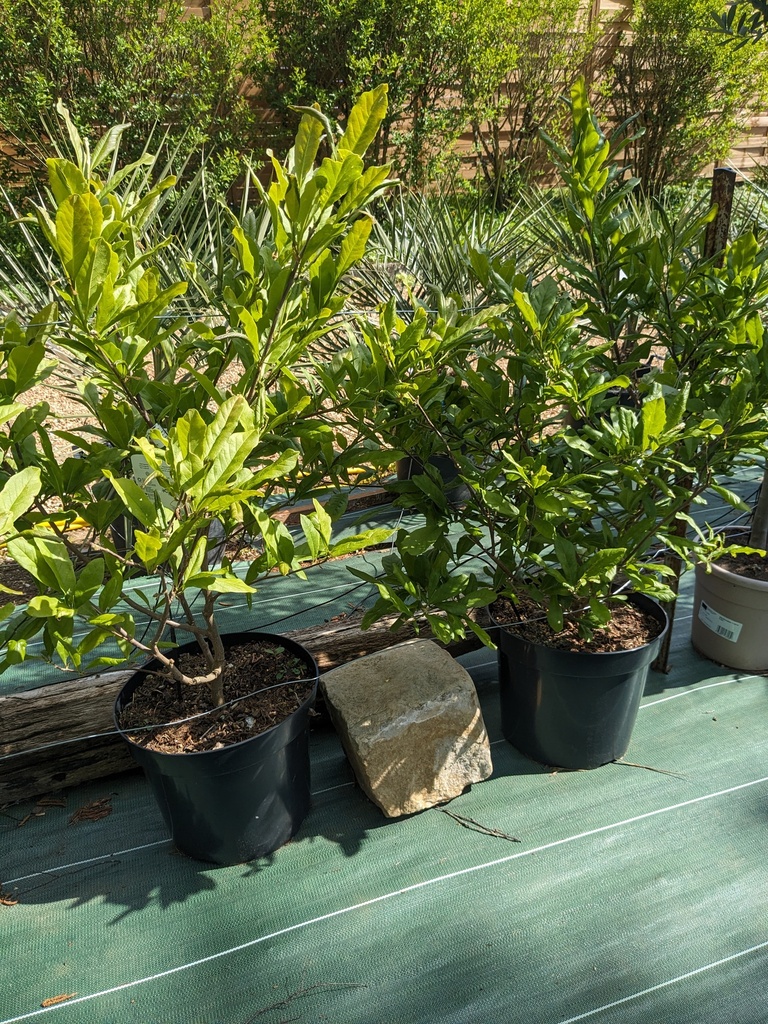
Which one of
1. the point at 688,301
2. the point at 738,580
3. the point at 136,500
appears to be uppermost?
the point at 688,301

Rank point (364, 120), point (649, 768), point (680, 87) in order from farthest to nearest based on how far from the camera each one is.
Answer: point (680, 87) < point (649, 768) < point (364, 120)

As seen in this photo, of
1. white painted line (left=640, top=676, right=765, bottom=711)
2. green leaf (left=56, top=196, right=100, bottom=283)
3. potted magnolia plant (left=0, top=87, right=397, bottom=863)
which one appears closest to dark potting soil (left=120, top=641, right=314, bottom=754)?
potted magnolia plant (left=0, top=87, right=397, bottom=863)

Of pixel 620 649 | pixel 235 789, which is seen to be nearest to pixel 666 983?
pixel 620 649

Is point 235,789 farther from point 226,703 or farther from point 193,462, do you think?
point 193,462

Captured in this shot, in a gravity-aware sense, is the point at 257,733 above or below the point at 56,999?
above

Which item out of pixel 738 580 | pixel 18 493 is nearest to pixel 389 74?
pixel 738 580

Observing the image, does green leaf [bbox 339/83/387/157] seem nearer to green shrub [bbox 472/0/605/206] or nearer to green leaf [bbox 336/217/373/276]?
green leaf [bbox 336/217/373/276]

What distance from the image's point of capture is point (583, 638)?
177 centimetres

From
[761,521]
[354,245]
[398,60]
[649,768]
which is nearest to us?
[354,245]

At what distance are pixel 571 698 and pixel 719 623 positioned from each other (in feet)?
2.13

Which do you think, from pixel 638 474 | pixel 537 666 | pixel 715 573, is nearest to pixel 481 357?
pixel 638 474

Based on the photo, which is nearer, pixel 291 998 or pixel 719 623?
pixel 291 998

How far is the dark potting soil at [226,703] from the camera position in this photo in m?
1.54

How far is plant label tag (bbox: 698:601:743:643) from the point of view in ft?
6.93
